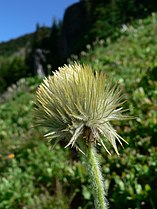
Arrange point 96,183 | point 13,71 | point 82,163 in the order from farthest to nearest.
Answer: point 13,71 < point 82,163 < point 96,183

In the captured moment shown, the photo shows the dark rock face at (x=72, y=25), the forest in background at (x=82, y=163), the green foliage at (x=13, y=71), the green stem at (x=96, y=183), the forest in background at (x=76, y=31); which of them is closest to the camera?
the green stem at (x=96, y=183)

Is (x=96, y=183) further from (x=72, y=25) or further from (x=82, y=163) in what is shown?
(x=72, y=25)

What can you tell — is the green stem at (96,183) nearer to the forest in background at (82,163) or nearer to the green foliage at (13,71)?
the forest in background at (82,163)

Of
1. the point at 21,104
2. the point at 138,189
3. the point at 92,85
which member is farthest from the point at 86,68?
the point at 21,104

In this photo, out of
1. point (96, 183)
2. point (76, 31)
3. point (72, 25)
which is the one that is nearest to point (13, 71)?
point (72, 25)

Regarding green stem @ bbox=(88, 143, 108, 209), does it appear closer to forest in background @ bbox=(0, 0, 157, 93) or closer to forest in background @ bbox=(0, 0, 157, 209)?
forest in background @ bbox=(0, 0, 157, 209)

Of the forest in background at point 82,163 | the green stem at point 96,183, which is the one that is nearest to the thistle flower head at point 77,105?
the green stem at point 96,183

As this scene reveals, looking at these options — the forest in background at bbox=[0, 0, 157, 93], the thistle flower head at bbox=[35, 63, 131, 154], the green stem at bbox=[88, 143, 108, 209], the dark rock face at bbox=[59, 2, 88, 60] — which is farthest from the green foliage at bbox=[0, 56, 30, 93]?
the green stem at bbox=[88, 143, 108, 209]

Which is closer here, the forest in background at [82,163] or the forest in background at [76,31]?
the forest in background at [82,163]
